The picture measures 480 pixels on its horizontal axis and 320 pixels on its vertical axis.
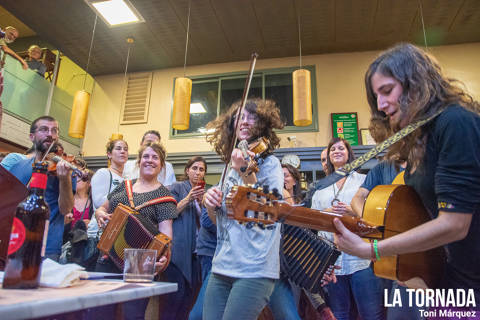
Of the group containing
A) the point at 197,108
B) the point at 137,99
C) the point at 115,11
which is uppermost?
the point at 115,11

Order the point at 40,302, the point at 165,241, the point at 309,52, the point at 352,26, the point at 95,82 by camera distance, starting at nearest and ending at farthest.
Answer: the point at 40,302 < the point at 165,241 < the point at 352,26 < the point at 309,52 < the point at 95,82

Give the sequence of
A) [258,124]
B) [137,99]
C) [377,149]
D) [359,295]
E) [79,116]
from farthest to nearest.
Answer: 1. [137,99]
2. [79,116]
3. [359,295]
4. [258,124]
5. [377,149]

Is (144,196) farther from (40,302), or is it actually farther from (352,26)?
(352,26)

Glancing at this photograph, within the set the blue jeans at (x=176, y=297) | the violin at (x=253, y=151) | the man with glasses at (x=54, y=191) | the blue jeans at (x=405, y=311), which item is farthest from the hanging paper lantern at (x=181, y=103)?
the blue jeans at (x=405, y=311)

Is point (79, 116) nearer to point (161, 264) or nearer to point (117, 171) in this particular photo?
point (117, 171)

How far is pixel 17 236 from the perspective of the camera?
865 millimetres

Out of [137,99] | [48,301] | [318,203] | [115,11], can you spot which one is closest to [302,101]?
[318,203]

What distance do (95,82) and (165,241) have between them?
6.89m

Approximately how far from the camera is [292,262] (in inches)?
69.2

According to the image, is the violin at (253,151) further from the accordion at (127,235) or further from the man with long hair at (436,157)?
the accordion at (127,235)

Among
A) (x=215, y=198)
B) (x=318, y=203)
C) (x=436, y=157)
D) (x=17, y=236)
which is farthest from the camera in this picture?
(x=318, y=203)

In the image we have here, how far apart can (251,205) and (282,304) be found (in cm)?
80

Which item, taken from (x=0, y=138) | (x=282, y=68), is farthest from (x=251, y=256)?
(x=0, y=138)

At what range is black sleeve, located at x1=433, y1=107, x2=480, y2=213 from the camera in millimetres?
996
